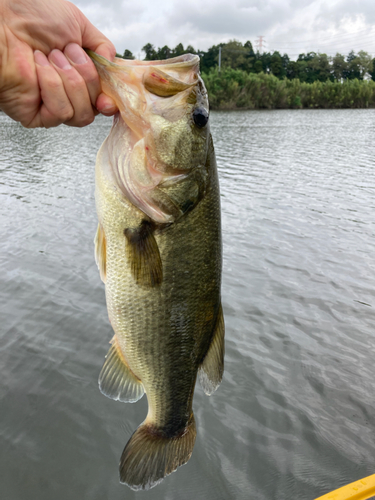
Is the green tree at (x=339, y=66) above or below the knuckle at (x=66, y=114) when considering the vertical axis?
above

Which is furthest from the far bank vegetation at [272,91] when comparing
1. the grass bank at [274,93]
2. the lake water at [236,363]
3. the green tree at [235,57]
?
the lake water at [236,363]

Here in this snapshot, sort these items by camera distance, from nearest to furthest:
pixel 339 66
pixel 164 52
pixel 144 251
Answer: pixel 144 251 < pixel 164 52 < pixel 339 66

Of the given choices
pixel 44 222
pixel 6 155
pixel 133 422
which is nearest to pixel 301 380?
pixel 133 422

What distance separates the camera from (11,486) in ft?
11.7

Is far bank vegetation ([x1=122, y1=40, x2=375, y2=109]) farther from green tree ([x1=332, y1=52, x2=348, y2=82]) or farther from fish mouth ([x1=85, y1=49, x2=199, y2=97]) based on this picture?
fish mouth ([x1=85, y1=49, x2=199, y2=97])

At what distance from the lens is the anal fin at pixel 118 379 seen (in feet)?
7.17

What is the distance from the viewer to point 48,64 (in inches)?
67.6

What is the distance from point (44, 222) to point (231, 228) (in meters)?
4.55

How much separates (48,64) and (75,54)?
121mm

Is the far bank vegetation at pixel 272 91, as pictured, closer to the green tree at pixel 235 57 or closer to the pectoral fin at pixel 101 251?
the green tree at pixel 235 57

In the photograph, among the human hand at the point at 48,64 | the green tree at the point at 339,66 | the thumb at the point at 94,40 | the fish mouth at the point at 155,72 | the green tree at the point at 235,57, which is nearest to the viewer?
the human hand at the point at 48,64

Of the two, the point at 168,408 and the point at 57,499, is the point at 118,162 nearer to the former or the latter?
the point at 168,408

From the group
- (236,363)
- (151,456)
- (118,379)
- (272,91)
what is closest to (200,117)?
(118,379)

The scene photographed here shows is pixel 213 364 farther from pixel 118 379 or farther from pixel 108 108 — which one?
pixel 108 108
